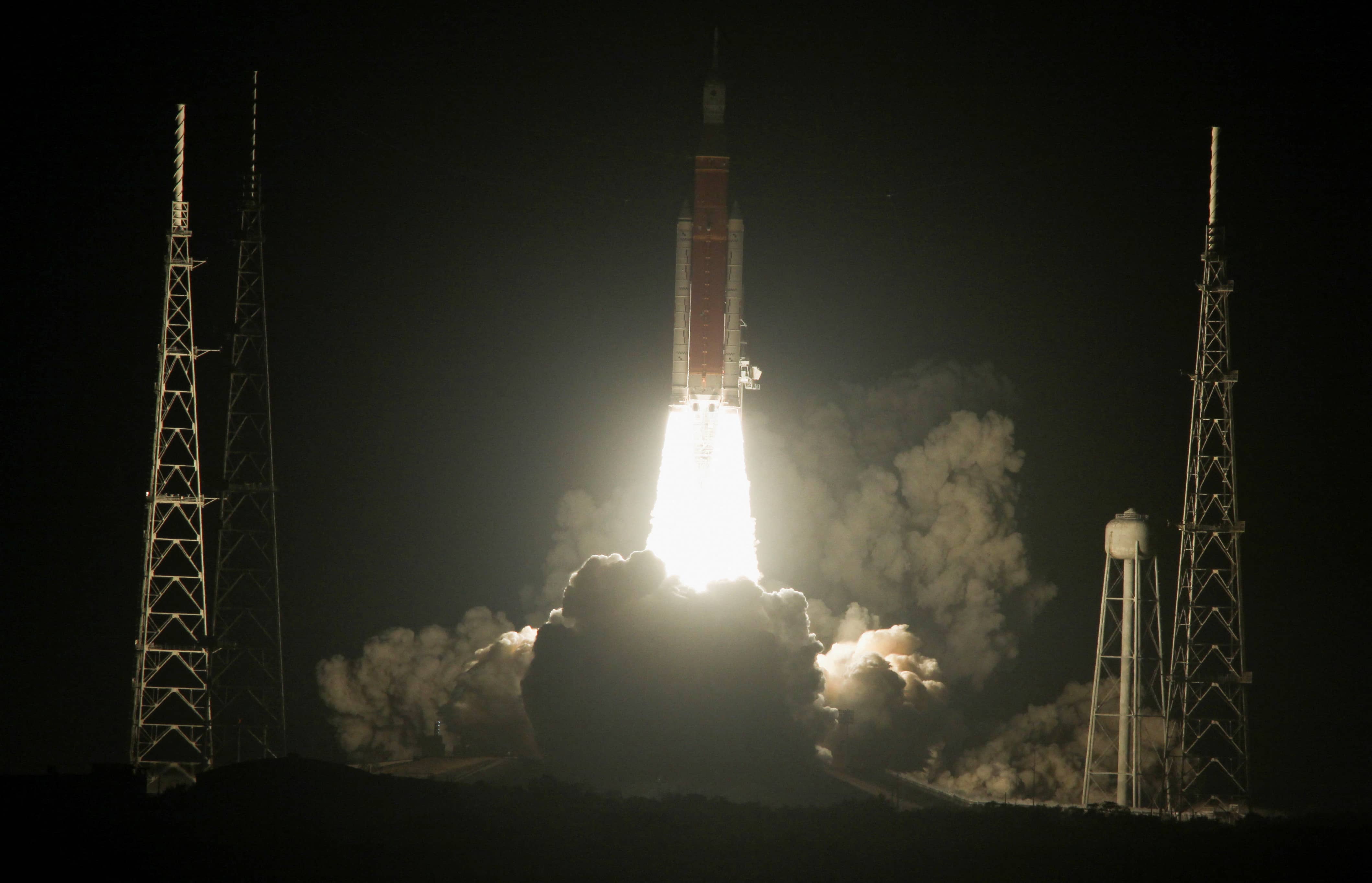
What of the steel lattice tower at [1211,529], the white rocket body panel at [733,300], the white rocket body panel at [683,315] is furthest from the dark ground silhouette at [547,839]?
the white rocket body panel at [733,300]

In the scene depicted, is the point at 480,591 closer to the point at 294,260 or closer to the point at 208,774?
the point at 294,260

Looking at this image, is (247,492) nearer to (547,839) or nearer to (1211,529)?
(547,839)

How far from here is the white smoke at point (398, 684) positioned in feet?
181

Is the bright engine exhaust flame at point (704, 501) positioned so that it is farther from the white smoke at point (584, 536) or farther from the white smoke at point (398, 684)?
the white smoke at point (584, 536)

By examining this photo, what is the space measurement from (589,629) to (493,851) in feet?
37.8

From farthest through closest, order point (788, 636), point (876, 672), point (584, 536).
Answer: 1. point (584, 536)
2. point (876, 672)
3. point (788, 636)

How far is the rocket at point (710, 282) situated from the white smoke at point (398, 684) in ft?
31.0

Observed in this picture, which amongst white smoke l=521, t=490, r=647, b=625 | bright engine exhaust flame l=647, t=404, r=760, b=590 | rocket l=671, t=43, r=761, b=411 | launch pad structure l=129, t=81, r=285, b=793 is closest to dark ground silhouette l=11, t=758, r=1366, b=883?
launch pad structure l=129, t=81, r=285, b=793

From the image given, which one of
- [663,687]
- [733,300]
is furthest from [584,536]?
[663,687]

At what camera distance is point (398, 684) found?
2211 inches

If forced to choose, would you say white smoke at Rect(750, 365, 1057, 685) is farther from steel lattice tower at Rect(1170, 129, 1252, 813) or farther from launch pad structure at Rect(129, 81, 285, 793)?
launch pad structure at Rect(129, 81, 285, 793)

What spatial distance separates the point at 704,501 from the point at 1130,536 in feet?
37.7

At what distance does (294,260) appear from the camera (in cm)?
6397

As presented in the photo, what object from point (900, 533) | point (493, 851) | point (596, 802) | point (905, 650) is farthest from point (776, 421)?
point (493, 851)
